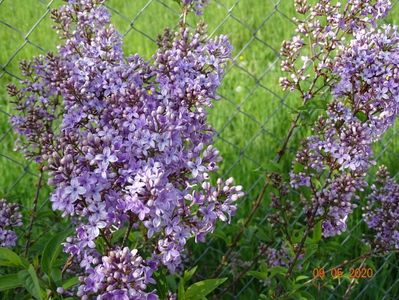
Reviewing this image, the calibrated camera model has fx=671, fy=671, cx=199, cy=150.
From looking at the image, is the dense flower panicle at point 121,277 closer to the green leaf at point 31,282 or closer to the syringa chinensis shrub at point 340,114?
the green leaf at point 31,282

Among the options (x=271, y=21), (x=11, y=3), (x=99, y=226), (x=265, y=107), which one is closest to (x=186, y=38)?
(x=99, y=226)

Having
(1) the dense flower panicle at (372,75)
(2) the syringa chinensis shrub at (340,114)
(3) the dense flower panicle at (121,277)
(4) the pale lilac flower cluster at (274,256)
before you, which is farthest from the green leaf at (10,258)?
(4) the pale lilac flower cluster at (274,256)

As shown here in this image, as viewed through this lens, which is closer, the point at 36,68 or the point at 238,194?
the point at 238,194

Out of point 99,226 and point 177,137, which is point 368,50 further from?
point 99,226

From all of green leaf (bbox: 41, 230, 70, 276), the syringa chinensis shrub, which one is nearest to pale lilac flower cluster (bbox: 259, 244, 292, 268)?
the syringa chinensis shrub

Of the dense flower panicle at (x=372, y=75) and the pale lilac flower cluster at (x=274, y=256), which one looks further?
the pale lilac flower cluster at (x=274, y=256)
